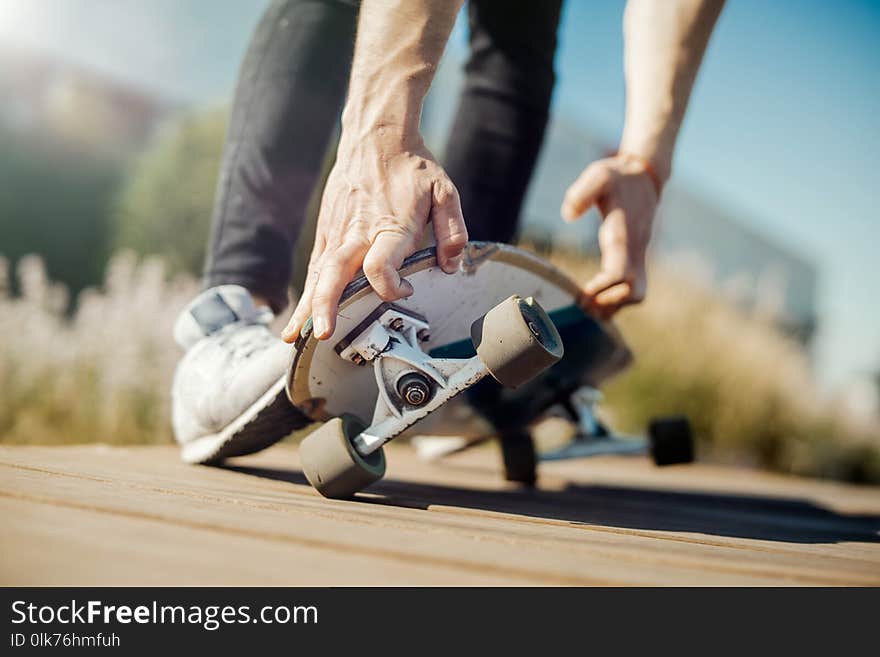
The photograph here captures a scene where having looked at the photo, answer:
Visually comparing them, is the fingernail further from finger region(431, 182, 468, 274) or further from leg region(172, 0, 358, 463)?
leg region(172, 0, 358, 463)

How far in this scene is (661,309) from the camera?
4414mm

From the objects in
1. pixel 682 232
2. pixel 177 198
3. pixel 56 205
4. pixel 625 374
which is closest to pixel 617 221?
pixel 625 374

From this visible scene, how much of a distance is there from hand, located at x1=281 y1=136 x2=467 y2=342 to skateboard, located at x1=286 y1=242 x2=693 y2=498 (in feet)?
0.09

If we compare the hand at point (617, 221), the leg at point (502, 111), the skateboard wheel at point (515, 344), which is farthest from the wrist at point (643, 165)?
the skateboard wheel at point (515, 344)

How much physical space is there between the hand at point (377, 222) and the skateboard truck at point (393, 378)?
74 mm

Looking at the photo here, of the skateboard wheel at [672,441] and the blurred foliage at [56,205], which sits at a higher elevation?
the skateboard wheel at [672,441]

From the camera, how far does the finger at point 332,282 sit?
3.00ft

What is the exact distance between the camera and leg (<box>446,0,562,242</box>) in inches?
62.0

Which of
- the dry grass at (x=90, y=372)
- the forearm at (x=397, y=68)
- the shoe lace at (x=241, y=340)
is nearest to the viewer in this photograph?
the forearm at (x=397, y=68)

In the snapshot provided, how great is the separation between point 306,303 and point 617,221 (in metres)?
0.66

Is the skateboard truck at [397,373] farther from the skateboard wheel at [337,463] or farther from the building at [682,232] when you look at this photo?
the building at [682,232]
